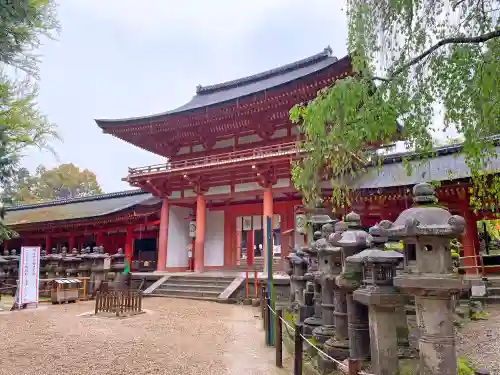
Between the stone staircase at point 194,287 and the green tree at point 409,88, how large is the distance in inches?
386

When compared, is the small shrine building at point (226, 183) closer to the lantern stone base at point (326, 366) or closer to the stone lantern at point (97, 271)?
the stone lantern at point (97, 271)

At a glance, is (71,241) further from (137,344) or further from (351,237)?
(351,237)

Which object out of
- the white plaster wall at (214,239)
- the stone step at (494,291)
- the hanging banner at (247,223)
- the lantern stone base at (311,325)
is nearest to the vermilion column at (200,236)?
the white plaster wall at (214,239)

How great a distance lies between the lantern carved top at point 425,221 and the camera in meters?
3.19

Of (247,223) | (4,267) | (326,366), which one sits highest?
(247,223)

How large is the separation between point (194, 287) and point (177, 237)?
4796mm

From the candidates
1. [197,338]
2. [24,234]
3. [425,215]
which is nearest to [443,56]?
[425,215]

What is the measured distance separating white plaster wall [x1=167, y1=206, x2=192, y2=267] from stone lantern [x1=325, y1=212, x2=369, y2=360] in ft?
46.0

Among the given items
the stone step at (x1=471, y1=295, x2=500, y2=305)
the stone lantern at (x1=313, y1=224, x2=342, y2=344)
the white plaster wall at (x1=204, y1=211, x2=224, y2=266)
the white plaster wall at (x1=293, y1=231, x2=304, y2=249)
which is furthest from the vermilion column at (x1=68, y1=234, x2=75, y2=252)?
the stone step at (x1=471, y1=295, x2=500, y2=305)

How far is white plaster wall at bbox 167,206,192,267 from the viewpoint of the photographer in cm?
1825

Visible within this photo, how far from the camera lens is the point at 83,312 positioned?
34.9ft

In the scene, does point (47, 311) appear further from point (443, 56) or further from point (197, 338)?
point (443, 56)

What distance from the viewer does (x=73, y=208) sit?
26.1 meters

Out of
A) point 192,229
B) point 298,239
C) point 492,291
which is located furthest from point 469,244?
point 192,229
